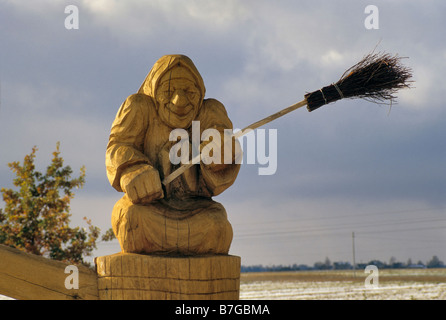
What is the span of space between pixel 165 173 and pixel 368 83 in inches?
73.7

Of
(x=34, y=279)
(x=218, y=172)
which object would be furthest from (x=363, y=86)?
(x=34, y=279)

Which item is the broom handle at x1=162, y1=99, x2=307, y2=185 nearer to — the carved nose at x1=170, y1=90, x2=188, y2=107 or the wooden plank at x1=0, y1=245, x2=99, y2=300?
the carved nose at x1=170, y1=90, x2=188, y2=107

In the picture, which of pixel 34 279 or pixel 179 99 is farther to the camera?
pixel 179 99

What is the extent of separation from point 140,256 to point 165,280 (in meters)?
0.27

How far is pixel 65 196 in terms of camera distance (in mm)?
9555

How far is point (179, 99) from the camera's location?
4.55 m

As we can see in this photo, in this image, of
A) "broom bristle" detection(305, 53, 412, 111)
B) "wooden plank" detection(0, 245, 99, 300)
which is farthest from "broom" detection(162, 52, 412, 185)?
"wooden plank" detection(0, 245, 99, 300)

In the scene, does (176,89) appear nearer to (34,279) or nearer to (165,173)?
(165,173)

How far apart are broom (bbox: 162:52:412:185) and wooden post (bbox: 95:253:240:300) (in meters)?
0.70

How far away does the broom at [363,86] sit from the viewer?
4.40 metres
